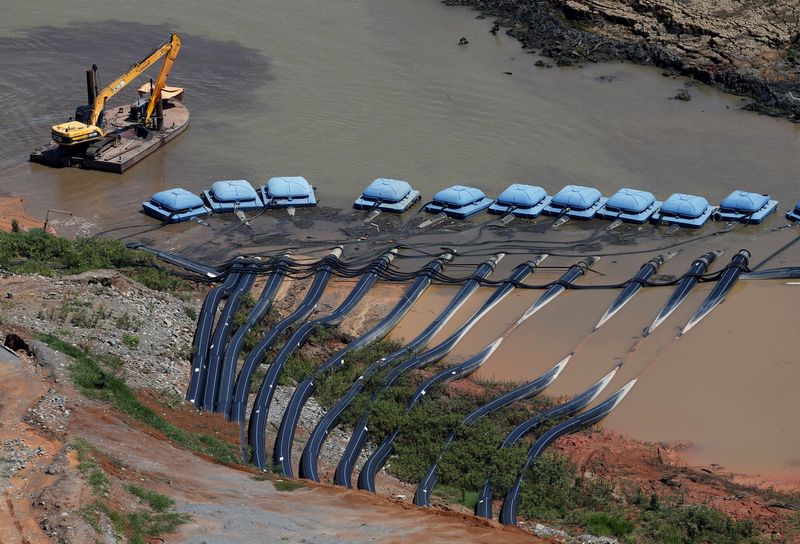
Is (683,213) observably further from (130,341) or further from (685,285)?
(130,341)

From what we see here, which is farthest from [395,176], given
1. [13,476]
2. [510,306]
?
[13,476]

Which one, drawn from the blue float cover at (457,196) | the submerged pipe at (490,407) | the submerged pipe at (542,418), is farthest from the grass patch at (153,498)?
the blue float cover at (457,196)

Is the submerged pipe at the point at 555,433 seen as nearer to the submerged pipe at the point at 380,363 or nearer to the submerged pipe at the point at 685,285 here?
the submerged pipe at the point at 685,285

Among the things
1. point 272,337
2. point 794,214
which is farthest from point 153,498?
point 794,214

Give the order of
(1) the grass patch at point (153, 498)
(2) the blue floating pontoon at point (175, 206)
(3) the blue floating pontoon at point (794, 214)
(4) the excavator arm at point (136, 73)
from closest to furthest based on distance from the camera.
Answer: (1) the grass patch at point (153, 498)
(2) the blue floating pontoon at point (175, 206)
(3) the blue floating pontoon at point (794, 214)
(4) the excavator arm at point (136, 73)

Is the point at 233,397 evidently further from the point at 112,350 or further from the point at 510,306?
the point at 510,306

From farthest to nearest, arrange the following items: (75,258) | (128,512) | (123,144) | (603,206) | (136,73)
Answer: (136,73) → (123,144) → (603,206) → (75,258) → (128,512)

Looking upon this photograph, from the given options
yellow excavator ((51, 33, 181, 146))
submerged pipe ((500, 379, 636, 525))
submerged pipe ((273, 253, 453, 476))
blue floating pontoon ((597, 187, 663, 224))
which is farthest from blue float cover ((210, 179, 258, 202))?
submerged pipe ((500, 379, 636, 525))
